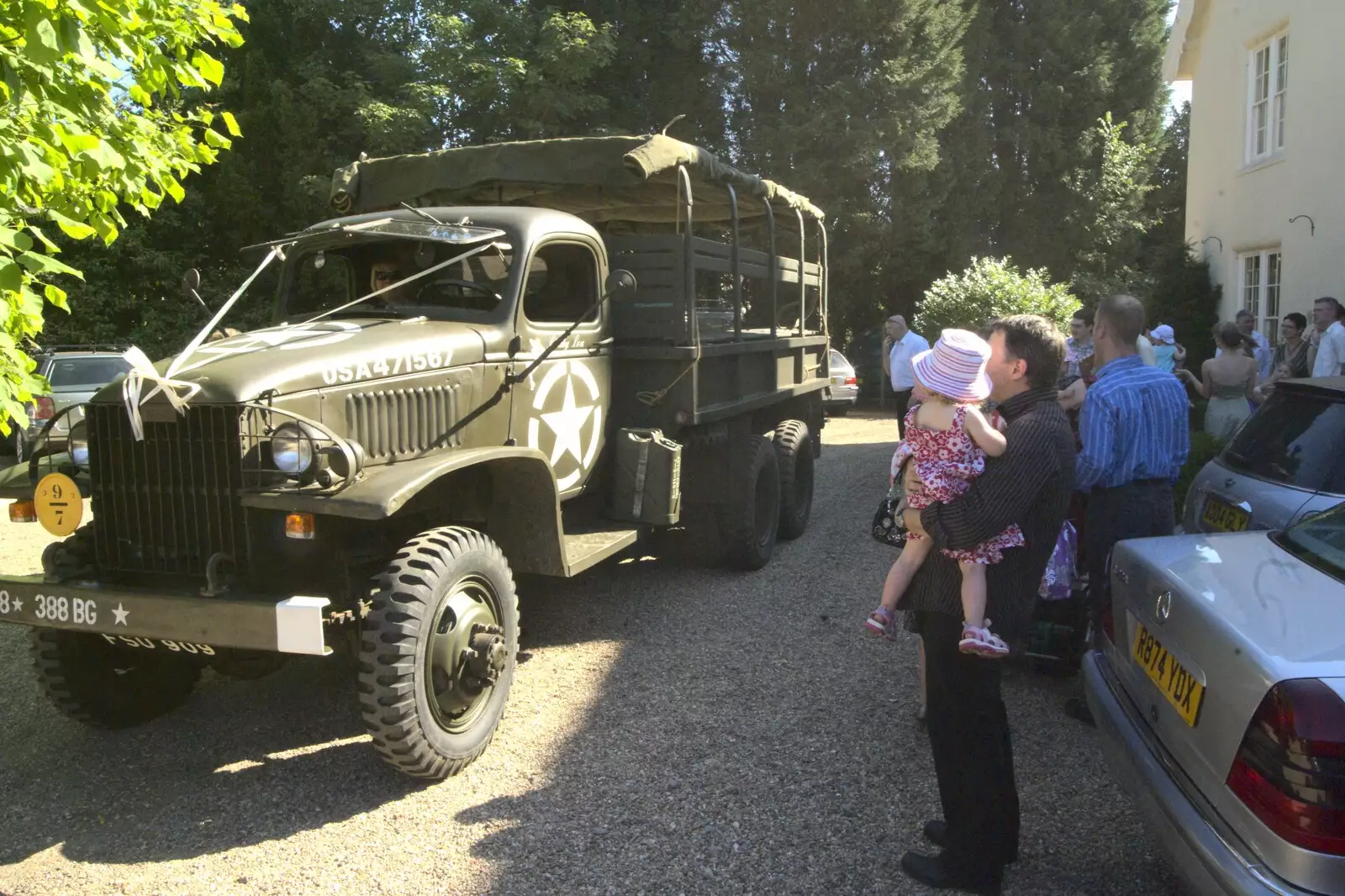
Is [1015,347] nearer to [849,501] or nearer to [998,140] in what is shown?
[849,501]

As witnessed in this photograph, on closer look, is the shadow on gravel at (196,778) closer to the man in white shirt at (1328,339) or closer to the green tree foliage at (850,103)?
→ the man in white shirt at (1328,339)

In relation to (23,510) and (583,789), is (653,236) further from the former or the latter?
(23,510)

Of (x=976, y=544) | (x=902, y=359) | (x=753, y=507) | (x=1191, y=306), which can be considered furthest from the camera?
(x=1191, y=306)

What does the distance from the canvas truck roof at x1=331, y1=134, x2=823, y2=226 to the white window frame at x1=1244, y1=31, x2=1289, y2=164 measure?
8.57 metres

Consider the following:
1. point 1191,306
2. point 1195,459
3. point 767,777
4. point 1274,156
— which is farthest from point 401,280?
point 1191,306

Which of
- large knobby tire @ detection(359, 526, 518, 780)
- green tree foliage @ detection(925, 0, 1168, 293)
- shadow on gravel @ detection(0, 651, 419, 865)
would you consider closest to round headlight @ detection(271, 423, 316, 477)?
large knobby tire @ detection(359, 526, 518, 780)

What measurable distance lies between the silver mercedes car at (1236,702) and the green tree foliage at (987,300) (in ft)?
47.9

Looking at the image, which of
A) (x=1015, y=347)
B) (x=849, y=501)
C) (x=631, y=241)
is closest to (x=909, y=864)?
(x=1015, y=347)

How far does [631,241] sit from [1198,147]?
485 inches

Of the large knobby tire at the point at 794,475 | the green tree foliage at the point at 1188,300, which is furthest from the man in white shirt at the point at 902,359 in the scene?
the green tree foliage at the point at 1188,300

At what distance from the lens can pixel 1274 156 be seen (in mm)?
12367

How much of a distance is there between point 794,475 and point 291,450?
15.4 feet

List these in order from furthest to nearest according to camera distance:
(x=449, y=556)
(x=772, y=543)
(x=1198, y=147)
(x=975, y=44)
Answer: (x=975, y=44)
(x=1198, y=147)
(x=772, y=543)
(x=449, y=556)

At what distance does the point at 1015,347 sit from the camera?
10.5 feet
